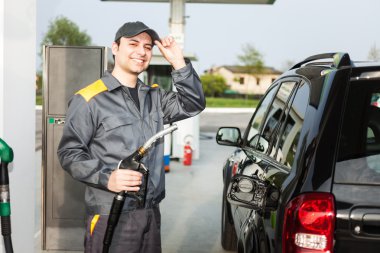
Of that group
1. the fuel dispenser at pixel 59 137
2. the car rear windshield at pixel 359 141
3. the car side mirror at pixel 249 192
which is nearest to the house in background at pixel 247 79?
the fuel dispenser at pixel 59 137

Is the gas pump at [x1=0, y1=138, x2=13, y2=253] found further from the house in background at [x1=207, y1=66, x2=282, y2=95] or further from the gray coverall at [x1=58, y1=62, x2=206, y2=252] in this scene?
the house in background at [x1=207, y1=66, x2=282, y2=95]

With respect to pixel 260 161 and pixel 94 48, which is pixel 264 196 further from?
pixel 94 48

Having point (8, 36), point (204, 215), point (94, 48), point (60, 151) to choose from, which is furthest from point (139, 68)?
point (204, 215)

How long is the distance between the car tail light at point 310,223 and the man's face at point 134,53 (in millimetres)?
992

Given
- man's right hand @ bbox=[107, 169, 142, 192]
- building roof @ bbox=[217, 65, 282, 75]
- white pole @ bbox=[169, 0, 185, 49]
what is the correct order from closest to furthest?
man's right hand @ bbox=[107, 169, 142, 192] → white pole @ bbox=[169, 0, 185, 49] → building roof @ bbox=[217, 65, 282, 75]

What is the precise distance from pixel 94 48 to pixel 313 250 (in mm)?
3751

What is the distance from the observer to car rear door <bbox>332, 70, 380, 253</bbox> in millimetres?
2371

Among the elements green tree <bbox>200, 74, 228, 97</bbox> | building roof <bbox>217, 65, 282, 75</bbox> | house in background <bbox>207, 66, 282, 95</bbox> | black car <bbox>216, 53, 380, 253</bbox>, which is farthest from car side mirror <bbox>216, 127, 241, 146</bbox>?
building roof <bbox>217, 65, 282, 75</bbox>

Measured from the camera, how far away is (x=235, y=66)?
264 feet

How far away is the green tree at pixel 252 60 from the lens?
77.4 m

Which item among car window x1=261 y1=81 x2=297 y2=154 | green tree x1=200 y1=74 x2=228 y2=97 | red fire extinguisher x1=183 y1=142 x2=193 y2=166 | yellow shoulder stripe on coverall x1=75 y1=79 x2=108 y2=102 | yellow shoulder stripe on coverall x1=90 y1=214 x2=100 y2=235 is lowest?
green tree x1=200 y1=74 x2=228 y2=97

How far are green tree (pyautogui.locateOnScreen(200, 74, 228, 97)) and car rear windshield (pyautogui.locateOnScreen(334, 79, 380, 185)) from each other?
7441 cm

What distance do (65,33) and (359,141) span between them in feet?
222

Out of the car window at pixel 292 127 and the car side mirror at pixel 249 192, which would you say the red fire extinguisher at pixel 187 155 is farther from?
the car side mirror at pixel 249 192
